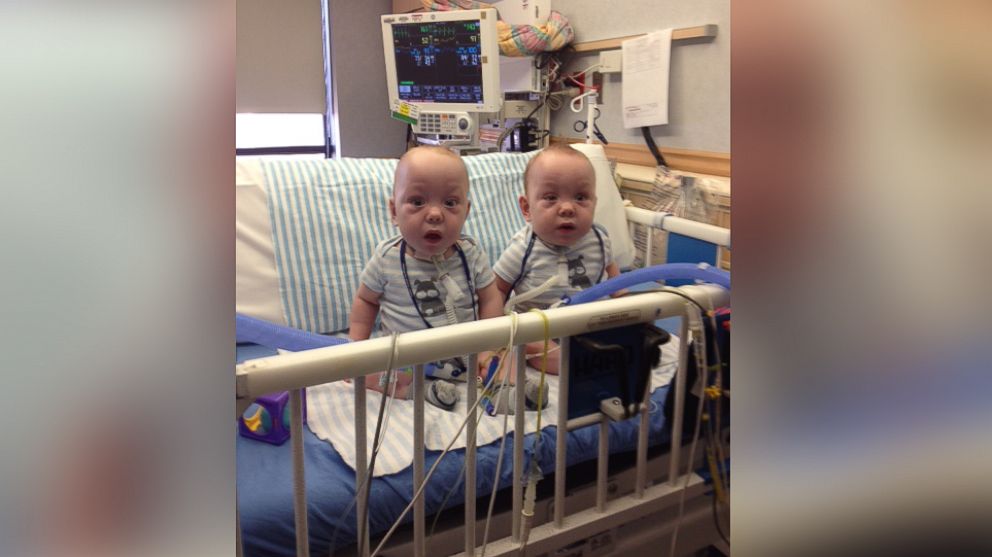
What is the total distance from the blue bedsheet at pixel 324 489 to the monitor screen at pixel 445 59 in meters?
1.58

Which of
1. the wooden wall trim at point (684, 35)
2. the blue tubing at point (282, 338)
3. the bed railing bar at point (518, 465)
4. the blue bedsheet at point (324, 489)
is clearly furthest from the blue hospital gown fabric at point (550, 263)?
the wooden wall trim at point (684, 35)

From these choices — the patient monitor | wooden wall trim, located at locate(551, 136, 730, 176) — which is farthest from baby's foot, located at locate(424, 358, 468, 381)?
the patient monitor

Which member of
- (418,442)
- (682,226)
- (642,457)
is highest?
(682,226)

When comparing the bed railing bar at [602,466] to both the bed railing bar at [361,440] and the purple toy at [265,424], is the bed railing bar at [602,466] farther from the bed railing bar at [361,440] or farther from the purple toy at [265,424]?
the purple toy at [265,424]

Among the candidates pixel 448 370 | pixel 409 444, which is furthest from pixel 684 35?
pixel 409 444

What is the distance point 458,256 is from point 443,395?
37cm

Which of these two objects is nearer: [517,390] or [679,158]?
[517,390]

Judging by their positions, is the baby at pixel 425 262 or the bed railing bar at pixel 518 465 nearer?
the bed railing bar at pixel 518 465

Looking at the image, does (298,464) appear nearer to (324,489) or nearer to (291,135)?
(324,489)

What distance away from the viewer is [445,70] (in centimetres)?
245

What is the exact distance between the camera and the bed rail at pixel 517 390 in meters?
0.67

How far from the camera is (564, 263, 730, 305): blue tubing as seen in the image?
35.4 inches
